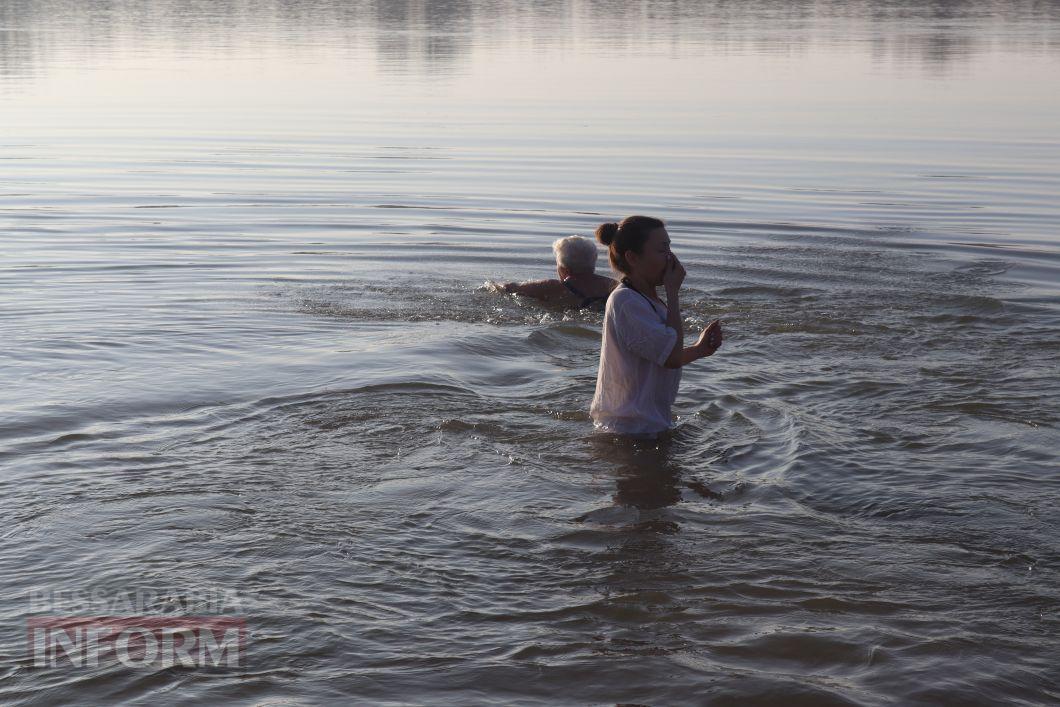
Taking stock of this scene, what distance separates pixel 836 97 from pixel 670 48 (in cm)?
1263

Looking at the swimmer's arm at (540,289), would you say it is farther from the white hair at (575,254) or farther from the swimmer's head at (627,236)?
the swimmer's head at (627,236)

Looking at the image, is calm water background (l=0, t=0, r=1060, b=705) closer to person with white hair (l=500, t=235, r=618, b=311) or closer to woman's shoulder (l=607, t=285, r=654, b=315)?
person with white hair (l=500, t=235, r=618, b=311)

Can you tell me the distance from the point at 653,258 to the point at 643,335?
0.44 meters

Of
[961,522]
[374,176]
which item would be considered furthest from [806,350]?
[374,176]

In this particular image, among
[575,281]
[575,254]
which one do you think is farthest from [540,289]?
[575,254]

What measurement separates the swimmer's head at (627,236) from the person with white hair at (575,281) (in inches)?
144

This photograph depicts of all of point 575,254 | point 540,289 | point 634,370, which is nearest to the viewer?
point 634,370

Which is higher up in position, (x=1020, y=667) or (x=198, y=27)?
(x=198, y=27)

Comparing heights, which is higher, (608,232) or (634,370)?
(608,232)

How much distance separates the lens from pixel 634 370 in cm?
723

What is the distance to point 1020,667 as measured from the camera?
469 cm

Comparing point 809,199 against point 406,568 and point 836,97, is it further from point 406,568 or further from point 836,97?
point 406,568

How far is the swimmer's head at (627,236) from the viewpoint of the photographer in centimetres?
684

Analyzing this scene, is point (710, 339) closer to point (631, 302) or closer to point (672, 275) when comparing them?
point (672, 275)
